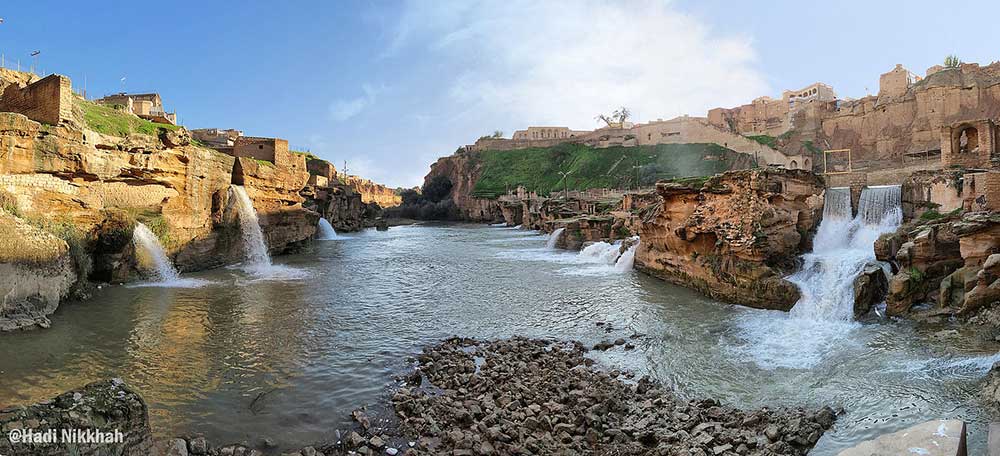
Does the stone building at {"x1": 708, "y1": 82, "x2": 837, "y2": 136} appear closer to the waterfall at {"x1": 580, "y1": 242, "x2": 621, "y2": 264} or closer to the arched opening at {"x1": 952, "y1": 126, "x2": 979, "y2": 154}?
the arched opening at {"x1": 952, "y1": 126, "x2": 979, "y2": 154}

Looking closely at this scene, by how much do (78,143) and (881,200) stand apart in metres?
25.0

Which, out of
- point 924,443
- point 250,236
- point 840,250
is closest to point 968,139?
point 840,250

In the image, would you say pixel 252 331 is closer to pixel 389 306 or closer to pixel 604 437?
pixel 389 306

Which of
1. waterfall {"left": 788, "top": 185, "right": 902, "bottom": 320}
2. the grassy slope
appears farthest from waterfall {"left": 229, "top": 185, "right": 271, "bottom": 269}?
the grassy slope

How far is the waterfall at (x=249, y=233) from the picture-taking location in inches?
891

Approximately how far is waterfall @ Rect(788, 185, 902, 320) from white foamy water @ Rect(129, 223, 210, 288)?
60.7 ft

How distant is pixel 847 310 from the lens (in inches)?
437

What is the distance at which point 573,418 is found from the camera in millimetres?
6340

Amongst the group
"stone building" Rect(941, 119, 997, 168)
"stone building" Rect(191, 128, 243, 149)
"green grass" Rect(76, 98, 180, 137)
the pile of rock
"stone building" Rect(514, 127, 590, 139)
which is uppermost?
"stone building" Rect(514, 127, 590, 139)

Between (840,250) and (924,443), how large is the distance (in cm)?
1162

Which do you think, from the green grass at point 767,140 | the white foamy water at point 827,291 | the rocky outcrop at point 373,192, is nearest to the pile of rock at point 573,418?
the white foamy water at point 827,291

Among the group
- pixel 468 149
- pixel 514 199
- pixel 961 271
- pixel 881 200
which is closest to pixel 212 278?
pixel 961 271

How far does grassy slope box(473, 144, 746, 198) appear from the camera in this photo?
208ft

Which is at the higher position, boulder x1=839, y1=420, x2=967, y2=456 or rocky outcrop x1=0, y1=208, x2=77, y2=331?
rocky outcrop x1=0, y1=208, x2=77, y2=331
